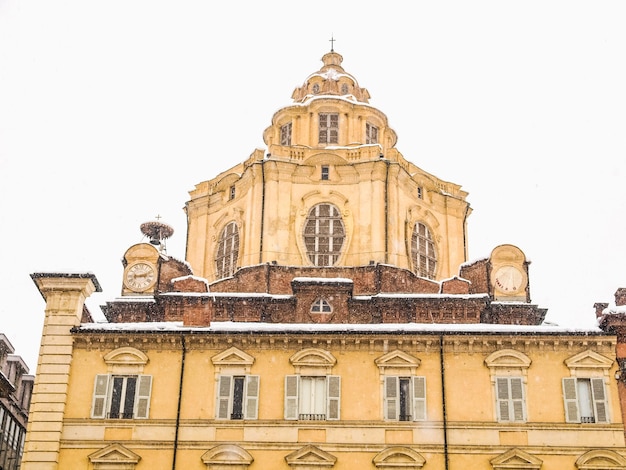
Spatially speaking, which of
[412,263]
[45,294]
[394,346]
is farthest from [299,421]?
[412,263]

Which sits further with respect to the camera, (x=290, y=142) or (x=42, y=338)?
(x=290, y=142)

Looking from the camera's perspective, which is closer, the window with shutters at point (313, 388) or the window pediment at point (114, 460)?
the window pediment at point (114, 460)

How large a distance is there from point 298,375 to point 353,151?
17.2 meters

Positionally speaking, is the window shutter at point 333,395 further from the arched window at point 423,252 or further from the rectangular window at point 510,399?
the arched window at point 423,252

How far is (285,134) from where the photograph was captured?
5481 centimetres

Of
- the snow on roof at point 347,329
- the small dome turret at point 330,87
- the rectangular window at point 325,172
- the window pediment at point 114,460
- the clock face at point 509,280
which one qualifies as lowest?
the window pediment at point 114,460

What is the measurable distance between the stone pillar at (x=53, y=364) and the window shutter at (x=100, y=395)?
1097 millimetres

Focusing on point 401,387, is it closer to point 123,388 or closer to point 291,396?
point 291,396

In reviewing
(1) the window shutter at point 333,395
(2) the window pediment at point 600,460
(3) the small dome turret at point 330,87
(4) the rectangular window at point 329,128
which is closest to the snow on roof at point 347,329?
(1) the window shutter at point 333,395

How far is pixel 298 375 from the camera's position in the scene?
120 feet

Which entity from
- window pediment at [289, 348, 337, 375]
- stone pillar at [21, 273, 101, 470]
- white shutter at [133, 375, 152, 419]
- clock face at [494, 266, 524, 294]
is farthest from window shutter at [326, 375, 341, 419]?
clock face at [494, 266, 524, 294]

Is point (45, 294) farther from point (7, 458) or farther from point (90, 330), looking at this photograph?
point (7, 458)

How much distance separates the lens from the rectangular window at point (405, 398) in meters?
35.9

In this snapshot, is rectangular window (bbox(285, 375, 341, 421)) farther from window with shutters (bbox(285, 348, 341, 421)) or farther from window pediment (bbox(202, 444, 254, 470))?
window pediment (bbox(202, 444, 254, 470))
